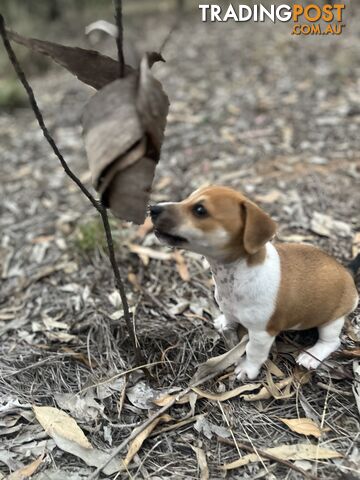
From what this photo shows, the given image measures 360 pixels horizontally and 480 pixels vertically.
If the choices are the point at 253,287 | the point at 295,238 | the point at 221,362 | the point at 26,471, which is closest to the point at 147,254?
the point at 295,238

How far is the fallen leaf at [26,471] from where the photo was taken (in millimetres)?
2385

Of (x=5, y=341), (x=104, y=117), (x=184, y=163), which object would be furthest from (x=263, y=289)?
(x=184, y=163)

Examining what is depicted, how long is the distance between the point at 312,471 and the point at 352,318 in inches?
43.9

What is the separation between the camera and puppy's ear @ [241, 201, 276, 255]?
235cm

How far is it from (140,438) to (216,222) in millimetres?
1206

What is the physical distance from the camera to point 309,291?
2.70 m

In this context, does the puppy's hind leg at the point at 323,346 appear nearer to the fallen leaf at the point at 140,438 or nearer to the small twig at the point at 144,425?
the small twig at the point at 144,425

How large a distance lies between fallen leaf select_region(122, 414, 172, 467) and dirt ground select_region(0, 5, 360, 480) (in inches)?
1.6

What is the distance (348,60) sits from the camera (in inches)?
283

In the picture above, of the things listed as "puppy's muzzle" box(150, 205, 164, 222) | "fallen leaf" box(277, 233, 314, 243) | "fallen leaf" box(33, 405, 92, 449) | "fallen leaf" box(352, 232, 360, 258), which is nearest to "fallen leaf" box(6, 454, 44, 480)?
"fallen leaf" box(33, 405, 92, 449)

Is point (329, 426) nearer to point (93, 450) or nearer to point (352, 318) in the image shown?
point (352, 318)

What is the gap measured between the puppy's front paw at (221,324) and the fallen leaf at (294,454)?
0.82 metres

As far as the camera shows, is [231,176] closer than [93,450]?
No

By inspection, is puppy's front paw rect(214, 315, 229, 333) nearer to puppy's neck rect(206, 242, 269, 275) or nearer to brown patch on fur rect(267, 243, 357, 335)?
brown patch on fur rect(267, 243, 357, 335)
